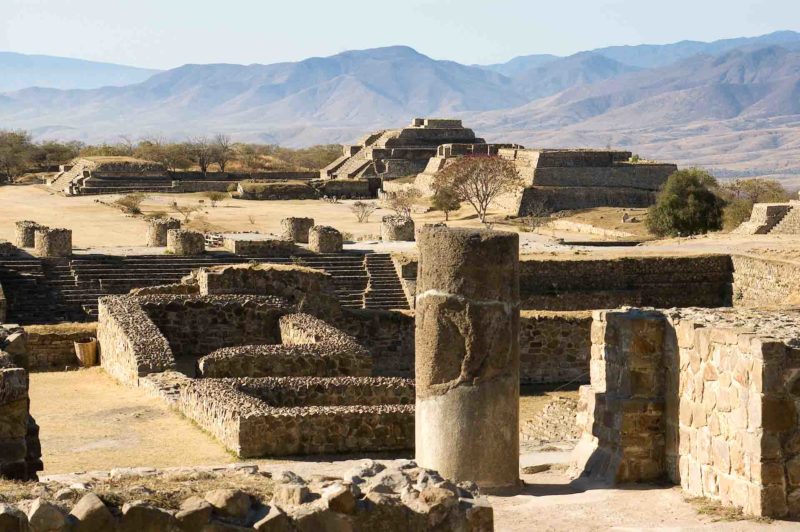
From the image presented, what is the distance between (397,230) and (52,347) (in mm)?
19304

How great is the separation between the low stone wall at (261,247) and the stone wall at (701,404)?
22374 millimetres

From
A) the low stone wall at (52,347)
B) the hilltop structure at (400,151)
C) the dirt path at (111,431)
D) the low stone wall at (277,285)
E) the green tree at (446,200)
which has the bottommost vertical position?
the dirt path at (111,431)

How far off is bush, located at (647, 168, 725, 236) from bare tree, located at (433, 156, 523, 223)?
838cm

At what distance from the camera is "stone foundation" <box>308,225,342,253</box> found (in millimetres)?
34938

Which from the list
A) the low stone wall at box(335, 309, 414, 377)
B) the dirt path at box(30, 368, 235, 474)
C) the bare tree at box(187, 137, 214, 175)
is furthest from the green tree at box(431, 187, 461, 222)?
the dirt path at box(30, 368, 235, 474)

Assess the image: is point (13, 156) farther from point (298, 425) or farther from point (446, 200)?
point (298, 425)

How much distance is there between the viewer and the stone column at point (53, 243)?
106 ft

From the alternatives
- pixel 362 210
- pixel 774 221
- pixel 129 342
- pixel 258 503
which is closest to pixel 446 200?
pixel 362 210

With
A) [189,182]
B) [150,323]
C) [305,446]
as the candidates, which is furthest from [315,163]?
[305,446]

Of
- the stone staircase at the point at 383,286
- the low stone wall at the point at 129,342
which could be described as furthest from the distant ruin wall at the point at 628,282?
the low stone wall at the point at 129,342

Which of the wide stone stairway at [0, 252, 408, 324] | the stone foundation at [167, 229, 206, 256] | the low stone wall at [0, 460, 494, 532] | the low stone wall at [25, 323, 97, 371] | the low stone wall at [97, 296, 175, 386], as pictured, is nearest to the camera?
the low stone wall at [0, 460, 494, 532]

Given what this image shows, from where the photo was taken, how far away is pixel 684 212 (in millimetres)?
48750

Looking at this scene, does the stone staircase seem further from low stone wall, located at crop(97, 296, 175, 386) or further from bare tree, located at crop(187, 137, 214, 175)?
bare tree, located at crop(187, 137, 214, 175)

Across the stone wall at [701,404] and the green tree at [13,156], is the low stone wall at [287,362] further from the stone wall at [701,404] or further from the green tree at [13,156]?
the green tree at [13,156]
